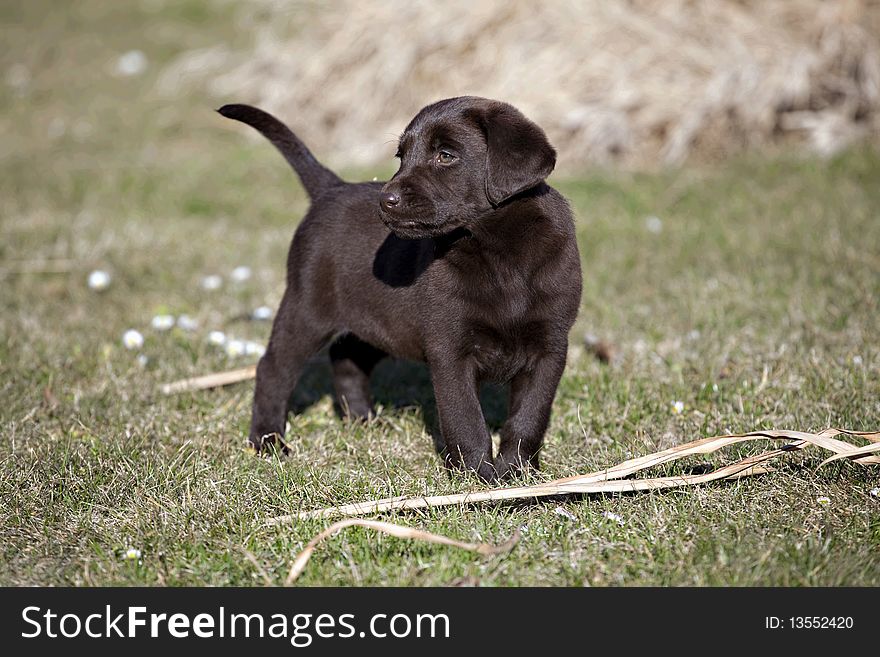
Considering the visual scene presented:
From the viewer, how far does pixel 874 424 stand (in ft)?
11.0

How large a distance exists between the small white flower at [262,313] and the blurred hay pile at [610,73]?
3546mm

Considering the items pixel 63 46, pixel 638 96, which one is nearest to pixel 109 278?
pixel 638 96

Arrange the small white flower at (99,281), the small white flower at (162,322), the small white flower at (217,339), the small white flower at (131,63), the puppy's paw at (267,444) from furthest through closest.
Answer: the small white flower at (131,63), the small white flower at (99,281), the small white flower at (162,322), the small white flower at (217,339), the puppy's paw at (267,444)

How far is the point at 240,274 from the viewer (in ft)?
17.2

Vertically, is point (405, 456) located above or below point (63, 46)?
below

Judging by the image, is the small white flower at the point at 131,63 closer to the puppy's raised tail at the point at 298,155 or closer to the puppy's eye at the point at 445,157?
the puppy's raised tail at the point at 298,155

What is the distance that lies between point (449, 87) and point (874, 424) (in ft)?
20.2

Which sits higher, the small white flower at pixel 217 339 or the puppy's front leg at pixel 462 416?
the small white flower at pixel 217 339

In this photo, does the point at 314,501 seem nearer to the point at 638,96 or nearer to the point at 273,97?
the point at 638,96

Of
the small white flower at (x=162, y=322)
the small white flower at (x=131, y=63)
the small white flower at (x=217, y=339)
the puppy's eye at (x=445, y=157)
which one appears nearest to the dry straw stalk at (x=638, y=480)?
the puppy's eye at (x=445, y=157)

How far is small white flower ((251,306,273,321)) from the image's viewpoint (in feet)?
15.9

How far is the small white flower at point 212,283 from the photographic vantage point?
18.1ft

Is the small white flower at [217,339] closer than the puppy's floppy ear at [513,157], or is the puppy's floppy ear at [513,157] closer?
the puppy's floppy ear at [513,157]

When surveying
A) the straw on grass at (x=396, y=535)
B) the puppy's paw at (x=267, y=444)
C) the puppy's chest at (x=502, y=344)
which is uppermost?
the puppy's chest at (x=502, y=344)
